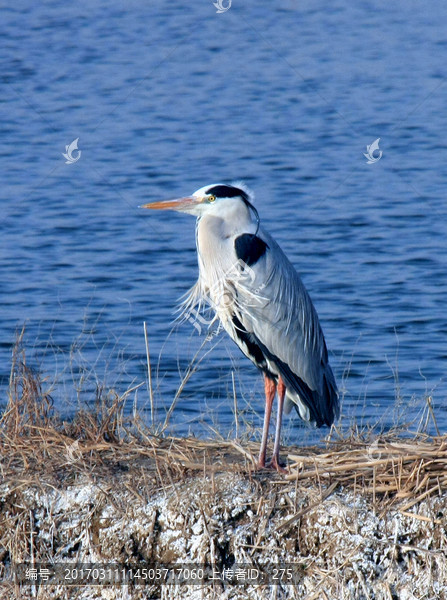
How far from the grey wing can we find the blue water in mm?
280

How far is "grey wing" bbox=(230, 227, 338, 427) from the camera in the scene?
5250mm

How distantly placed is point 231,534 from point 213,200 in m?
1.56

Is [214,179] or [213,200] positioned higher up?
[213,200]

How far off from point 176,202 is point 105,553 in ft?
5.30

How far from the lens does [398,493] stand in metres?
4.40

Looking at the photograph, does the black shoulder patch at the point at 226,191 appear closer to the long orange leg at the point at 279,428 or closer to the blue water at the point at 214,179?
the blue water at the point at 214,179

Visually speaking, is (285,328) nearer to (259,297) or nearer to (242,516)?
(259,297)

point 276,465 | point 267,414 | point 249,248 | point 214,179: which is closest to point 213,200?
point 249,248

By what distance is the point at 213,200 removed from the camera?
17.3 feet

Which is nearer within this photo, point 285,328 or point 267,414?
point 267,414

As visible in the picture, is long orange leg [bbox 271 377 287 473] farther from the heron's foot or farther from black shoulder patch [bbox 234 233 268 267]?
black shoulder patch [bbox 234 233 268 267]

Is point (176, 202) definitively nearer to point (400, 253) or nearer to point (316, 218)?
point (400, 253)

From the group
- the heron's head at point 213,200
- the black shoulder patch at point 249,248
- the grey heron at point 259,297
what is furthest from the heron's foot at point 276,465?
the heron's head at point 213,200

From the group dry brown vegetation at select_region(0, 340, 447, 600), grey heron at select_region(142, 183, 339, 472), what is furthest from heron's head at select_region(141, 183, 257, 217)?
dry brown vegetation at select_region(0, 340, 447, 600)
